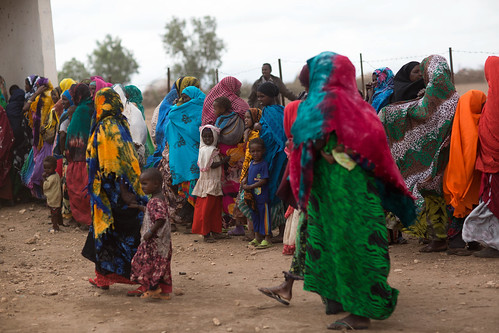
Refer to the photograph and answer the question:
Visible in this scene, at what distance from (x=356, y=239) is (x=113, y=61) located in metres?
47.4

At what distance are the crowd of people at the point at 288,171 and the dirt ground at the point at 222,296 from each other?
21cm

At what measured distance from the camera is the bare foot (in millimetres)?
4898

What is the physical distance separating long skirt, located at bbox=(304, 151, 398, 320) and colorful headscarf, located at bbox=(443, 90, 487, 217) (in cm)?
262

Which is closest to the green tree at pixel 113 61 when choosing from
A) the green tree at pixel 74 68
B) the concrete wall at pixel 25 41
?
the green tree at pixel 74 68

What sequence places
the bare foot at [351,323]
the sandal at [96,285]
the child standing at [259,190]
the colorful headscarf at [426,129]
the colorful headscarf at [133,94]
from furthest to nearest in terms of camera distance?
the colorful headscarf at [133,94] < the child standing at [259,190] < the colorful headscarf at [426,129] < the sandal at [96,285] < the bare foot at [351,323]

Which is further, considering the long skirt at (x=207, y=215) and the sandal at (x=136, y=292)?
the long skirt at (x=207, y=215)

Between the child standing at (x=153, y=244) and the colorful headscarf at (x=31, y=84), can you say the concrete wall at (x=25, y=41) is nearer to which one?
the colorful headscarf at (x=31, y=84)

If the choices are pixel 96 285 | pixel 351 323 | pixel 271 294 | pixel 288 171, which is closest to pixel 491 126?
pixel 288 171

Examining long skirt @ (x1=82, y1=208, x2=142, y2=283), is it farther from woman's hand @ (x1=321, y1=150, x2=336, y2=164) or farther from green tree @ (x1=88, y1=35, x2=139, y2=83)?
green tree @ (x1=88, y1=35, x2=139, y2=83)

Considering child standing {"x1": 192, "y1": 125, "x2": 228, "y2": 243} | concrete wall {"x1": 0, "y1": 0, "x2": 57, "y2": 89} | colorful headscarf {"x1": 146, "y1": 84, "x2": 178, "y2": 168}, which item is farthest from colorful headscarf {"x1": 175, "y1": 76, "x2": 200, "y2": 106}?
concrete wall {"x1": 0, "y1": 0, "x2": 57, "y2": 89}

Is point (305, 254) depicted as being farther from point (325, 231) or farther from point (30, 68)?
point (30, 68)

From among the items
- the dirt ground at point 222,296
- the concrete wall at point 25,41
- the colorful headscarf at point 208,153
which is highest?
the concrete wall at point 25,41

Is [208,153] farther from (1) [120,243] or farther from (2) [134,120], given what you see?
(1) [120,243]

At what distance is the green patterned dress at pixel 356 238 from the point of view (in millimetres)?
4789
